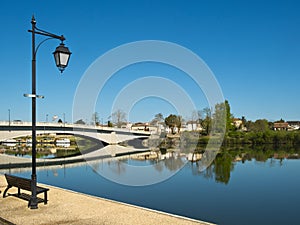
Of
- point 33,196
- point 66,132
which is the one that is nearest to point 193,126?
point 66,132

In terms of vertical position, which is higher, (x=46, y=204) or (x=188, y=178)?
(x=46, y=204)

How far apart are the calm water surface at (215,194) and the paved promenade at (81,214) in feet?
11.9

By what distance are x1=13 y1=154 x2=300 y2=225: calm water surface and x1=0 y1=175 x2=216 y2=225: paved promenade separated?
363cm

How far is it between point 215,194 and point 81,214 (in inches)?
353

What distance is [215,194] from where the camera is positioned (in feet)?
48.8

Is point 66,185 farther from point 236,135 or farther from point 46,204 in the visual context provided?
point 236,135

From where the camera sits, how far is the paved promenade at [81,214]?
6.88m

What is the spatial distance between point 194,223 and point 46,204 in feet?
14.2

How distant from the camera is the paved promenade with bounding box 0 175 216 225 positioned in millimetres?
6875

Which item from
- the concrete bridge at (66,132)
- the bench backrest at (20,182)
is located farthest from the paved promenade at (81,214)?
the concrete bridge at (66,132)

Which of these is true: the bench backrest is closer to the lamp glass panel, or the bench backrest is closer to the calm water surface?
the lamp glass panel

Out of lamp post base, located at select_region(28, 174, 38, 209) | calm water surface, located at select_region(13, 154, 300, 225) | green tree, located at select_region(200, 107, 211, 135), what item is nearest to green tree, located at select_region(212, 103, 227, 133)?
green tree, located at select_region(200, 107, 211, 135)

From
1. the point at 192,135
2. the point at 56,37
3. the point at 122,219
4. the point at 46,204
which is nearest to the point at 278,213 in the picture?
the point at 122,219

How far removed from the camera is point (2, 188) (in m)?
11.2
